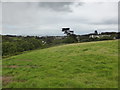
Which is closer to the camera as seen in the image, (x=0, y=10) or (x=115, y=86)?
(x=115, y=86)

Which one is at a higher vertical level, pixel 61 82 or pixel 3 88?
pixel 61 82

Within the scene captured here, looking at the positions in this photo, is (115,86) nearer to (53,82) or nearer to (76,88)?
(76,88)

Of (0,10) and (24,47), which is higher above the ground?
(0,10)

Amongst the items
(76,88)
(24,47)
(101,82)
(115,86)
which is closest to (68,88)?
(76,88)

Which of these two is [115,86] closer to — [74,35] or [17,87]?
[17,87]

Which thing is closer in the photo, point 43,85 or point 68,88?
point 68,88

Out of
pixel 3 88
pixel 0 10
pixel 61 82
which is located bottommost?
pixel 3 88

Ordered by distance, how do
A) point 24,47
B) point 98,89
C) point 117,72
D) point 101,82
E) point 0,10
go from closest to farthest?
point 98,89 → point 101,82 → point 117,72 → point 0,10 → point 24,47

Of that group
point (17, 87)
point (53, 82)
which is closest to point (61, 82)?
point (53, 82)

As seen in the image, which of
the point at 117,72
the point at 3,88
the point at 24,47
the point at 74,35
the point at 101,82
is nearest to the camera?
the point at 101,82

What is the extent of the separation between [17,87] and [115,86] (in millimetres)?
5350

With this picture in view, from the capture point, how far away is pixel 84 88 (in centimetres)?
575

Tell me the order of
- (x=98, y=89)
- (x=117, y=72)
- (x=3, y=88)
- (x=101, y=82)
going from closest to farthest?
(x=98, y=89) < (x=101, y=82) < (x=3, y=88) < (x=117, y=72)

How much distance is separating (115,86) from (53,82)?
10.9 feet
